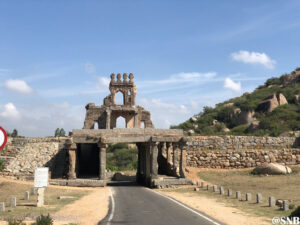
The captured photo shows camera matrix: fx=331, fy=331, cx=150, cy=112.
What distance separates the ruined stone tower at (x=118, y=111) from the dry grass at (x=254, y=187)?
12680 millimetres

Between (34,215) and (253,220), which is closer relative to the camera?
(253,220)

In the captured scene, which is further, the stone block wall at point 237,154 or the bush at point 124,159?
the bush at point 124,159

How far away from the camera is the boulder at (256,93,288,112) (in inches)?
2502

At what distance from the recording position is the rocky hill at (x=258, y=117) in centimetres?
5406

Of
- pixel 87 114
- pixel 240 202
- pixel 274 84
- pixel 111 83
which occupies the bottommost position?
pixel 240 202

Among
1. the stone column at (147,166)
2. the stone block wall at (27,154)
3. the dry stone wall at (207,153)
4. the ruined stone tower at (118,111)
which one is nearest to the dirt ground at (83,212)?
the stone column at (147,166)

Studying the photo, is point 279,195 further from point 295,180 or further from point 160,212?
point 160,212

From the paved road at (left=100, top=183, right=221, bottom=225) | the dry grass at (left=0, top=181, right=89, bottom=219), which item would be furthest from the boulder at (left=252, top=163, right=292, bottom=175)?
the dry grass at (left=0, top=181, right=89, bottom=219)

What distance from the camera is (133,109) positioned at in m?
42.3

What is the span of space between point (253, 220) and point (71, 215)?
7.25m

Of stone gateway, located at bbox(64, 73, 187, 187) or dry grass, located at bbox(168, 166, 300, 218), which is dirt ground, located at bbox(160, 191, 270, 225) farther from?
stone gateway, located at bbox(64, 73, 187, 187)

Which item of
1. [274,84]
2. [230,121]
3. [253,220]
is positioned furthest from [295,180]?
[274,84]

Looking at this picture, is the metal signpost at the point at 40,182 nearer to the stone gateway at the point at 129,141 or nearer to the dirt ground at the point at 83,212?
the dirt ground at the point at 83,212

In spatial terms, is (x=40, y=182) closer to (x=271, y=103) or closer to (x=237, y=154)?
(x=237, y=154)
